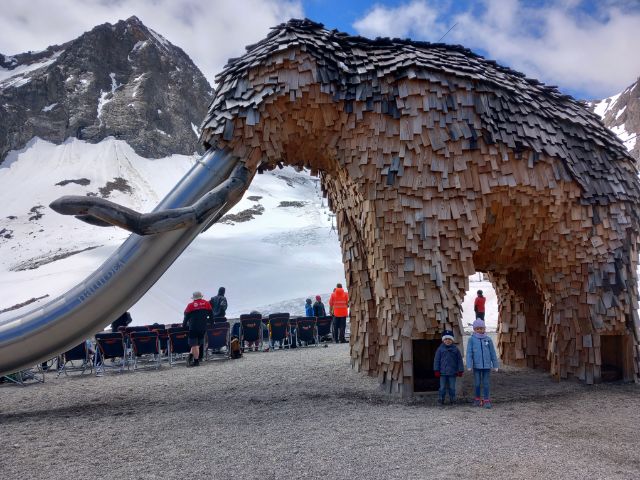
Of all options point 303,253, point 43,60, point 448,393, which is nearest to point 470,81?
point 448,393

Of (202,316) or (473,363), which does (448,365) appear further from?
(202,316)

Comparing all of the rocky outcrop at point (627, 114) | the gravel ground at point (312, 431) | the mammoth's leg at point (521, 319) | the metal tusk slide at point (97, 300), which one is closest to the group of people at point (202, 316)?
the gravel ground at point (312, 431)

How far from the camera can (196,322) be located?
9914mm

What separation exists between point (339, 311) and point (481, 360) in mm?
7159

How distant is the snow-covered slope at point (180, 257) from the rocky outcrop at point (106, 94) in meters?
2.38

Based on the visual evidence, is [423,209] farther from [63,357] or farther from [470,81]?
[63,357]

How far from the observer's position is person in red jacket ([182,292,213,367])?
9.87 meters

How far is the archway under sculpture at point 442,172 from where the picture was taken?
652cm

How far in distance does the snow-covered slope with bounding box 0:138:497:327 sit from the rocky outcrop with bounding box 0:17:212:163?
238cm

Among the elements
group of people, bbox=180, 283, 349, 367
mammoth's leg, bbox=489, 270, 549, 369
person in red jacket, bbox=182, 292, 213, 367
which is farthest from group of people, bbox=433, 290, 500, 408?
person in red jacket, bbox=182, 292, 213, 367

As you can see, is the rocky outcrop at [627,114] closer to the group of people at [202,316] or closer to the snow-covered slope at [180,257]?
the snow-covered slope at [180,257]

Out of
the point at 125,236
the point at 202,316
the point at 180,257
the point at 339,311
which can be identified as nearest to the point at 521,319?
the point at 339,311

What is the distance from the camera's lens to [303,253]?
1204 inches

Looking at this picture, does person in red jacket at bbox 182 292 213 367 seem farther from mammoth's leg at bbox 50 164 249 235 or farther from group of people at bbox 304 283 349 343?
mammoth's leg at bbox 50 164 249 235
